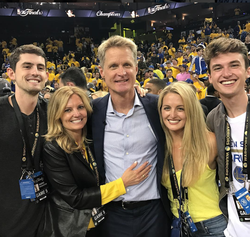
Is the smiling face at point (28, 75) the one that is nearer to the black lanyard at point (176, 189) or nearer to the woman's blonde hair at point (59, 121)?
the woman's blonde hair at point (59, 121)

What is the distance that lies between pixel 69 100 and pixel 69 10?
19.5 m

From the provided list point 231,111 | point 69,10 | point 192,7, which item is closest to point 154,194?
point 231,111

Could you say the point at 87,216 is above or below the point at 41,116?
below

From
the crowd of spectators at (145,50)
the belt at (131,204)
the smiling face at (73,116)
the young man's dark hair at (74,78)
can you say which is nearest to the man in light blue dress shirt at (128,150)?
the belt at (131,204)

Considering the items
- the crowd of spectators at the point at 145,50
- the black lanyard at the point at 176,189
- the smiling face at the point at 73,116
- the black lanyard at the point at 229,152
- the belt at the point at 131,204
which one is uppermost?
the crowd of spectators at the point at 145,50

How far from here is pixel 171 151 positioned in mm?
1739

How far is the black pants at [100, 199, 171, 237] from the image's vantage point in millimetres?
1691

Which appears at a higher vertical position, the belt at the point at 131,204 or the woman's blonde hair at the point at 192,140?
the woman's blonde hair at the point at 192,140

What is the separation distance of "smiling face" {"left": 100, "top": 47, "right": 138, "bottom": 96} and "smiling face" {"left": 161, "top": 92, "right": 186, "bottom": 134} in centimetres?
29

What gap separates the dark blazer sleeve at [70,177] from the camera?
160 centimetres

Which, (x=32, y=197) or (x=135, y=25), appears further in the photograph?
(x=135, y=25)

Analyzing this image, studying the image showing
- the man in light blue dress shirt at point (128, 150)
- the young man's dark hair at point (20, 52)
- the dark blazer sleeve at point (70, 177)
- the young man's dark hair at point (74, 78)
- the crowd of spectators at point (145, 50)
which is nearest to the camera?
the dark blazer sleeve at point (70, 177)

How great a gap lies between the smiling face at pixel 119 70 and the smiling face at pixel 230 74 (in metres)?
0.56

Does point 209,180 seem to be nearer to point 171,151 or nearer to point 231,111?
point 171,151
